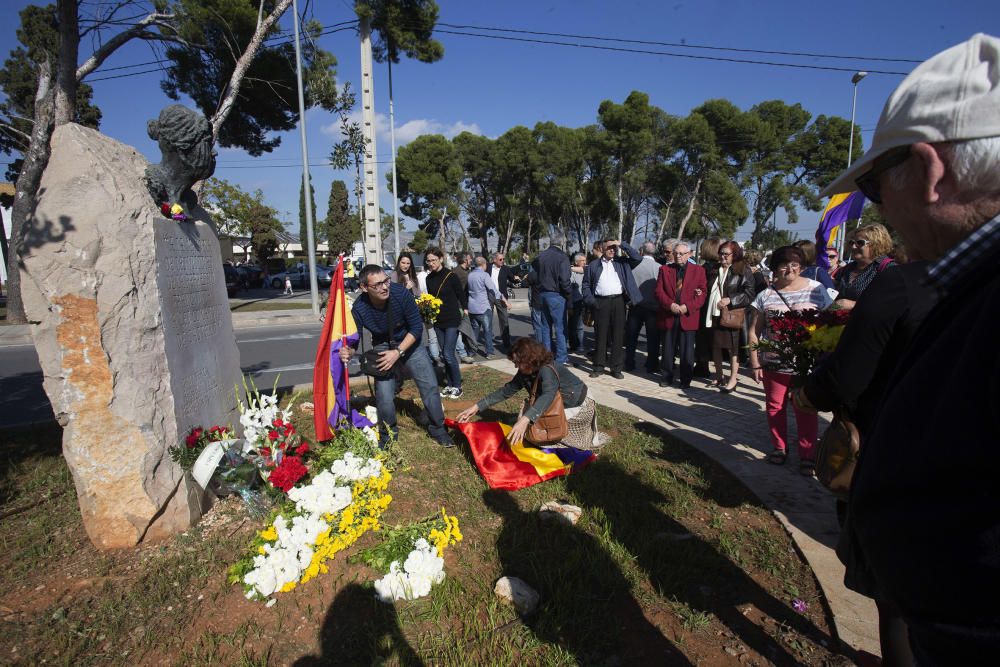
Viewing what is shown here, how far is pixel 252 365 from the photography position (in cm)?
893

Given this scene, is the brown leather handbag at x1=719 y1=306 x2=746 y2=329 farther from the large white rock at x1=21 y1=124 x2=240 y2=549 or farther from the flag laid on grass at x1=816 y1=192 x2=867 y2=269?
the large white rock at x1=21 y1=124 x2=240 y2=549

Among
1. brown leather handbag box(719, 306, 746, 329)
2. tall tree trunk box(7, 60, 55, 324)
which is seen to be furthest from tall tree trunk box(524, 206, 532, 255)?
brown leather handbag box(719, 306, 746, 329)

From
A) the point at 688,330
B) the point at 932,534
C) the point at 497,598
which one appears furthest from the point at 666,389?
the point at 932,534

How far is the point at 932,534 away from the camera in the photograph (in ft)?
2.32

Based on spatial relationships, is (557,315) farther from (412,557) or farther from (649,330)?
(412,557)

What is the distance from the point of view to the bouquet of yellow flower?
258 inches

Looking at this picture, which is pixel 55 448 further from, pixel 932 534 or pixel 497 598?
pixel 932 534

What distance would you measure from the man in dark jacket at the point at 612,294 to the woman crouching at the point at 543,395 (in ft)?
9.52

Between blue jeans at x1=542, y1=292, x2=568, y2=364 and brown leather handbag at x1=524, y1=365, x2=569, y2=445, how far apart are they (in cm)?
353

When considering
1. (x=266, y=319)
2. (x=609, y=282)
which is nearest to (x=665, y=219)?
(x=266, y=319)

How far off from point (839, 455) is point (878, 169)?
1.50 meters

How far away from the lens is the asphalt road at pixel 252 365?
250 inches

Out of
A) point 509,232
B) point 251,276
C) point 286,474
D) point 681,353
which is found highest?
point 509,232

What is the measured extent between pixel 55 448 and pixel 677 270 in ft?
23.4
